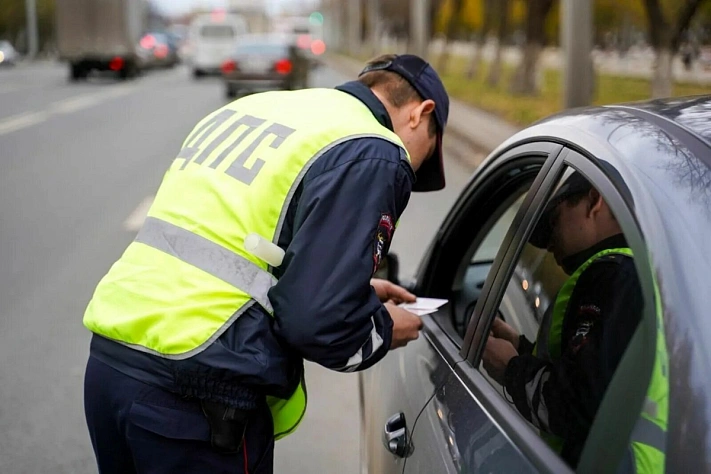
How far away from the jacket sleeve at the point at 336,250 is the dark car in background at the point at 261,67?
81.9 feet

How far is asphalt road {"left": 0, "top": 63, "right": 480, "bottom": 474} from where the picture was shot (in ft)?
15.1

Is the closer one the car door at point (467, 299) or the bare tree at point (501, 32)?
the car door at point (467, 299)

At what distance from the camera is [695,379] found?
1.41 m

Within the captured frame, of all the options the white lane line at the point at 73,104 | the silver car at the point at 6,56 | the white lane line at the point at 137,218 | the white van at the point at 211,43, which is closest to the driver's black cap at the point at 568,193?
the white lane line at the point at 137,218

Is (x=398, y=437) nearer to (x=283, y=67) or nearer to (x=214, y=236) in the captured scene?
(x=214, y=236)

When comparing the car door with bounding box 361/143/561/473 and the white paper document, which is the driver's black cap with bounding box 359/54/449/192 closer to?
the car door with bounding box 361/143/561/473

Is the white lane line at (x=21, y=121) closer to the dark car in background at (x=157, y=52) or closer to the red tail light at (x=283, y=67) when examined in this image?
the red tail light at (x=283, y=67)

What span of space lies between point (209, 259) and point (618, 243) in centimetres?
85

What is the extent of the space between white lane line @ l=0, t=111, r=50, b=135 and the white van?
643 inches

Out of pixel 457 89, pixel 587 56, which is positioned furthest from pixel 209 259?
pixel 457 89

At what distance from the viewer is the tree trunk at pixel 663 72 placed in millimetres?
15734

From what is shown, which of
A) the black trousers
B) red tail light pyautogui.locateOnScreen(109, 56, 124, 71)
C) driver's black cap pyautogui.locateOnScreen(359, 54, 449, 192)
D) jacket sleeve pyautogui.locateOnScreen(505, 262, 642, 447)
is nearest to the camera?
jacket sleeve pyautogui.locateOnScreen(505, 262, 642, 447)

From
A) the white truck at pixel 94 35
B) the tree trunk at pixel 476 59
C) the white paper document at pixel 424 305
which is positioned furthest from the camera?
the white truck at pixel 94 35

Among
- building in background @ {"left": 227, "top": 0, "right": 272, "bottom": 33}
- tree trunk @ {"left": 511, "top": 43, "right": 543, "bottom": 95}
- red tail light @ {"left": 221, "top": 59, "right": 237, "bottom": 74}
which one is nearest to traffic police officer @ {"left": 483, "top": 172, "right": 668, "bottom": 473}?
tree trunk @ {"left": 511, "top": 43, "right": 543, "bottom": 95}
